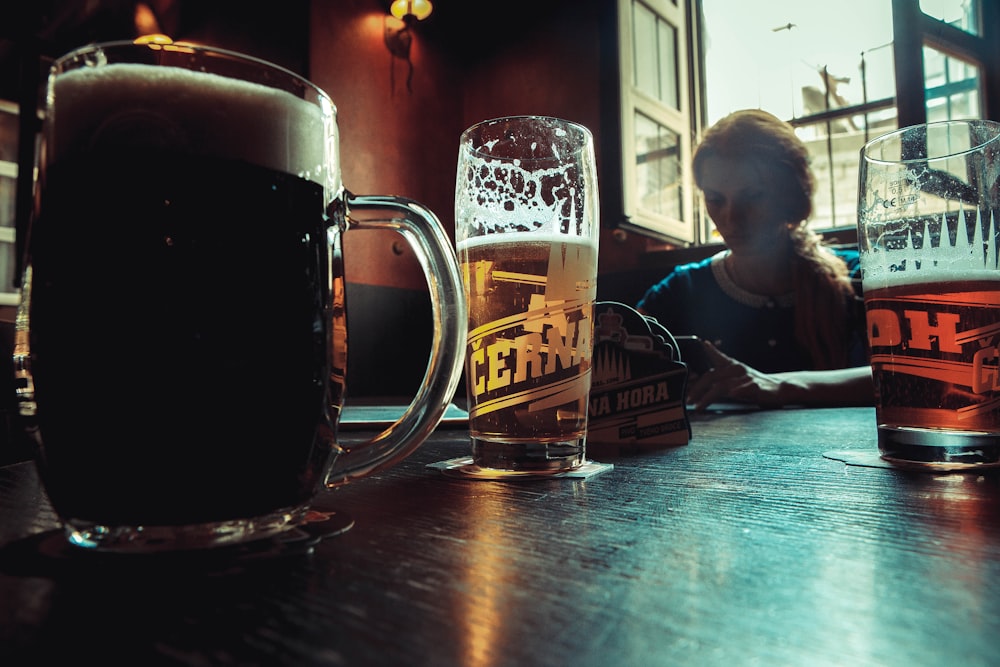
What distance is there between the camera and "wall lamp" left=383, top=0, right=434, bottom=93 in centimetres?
475

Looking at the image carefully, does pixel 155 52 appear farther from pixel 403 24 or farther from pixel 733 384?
pixel 403 24

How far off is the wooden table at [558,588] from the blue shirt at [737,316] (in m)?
2.39

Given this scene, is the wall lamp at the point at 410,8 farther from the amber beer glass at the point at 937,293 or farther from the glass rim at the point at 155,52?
the glass rim at the point at 155,52

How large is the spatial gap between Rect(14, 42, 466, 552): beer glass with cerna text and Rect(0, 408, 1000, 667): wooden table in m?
0.03

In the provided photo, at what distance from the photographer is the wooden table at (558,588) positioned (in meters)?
0.18

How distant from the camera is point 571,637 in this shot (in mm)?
190

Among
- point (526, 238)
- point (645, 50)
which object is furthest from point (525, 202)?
point (645, 50)

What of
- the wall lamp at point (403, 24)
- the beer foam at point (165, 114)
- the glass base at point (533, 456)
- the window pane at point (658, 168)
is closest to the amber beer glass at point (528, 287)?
the glass base at point (533, 456)

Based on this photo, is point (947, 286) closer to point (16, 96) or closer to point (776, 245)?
point (776, 245)

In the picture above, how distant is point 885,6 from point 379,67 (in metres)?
3.64

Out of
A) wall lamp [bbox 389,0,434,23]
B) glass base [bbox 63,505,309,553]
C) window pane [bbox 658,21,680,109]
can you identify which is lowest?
glass base [bbox 63,505,309,553]

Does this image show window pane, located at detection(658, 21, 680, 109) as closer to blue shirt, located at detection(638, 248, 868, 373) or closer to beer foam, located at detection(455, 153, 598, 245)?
blue shirt, located at detection(638, 248, 868, 373)

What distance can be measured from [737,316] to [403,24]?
342cm

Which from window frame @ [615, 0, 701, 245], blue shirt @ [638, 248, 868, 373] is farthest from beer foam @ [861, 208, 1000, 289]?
window frame @ [615, 0, 701, 245]
